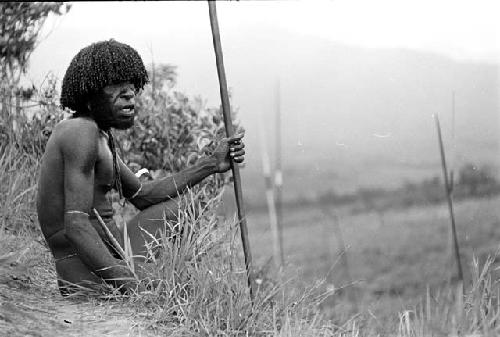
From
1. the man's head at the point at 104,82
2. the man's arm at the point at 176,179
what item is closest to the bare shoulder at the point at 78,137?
the man's head at the point at 104,82

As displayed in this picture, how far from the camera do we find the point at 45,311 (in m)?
3.94

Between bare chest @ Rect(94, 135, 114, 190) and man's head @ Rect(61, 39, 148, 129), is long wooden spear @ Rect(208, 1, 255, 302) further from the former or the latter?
bare chest @ Rect(94, 135, 114, 190)

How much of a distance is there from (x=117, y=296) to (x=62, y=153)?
67cm

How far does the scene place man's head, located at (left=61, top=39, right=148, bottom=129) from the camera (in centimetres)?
397

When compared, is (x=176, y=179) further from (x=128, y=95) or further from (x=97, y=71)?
(x=97, y=71)

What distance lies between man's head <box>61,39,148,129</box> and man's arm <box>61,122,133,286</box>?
0.12 metres

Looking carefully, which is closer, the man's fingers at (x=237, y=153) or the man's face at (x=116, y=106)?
the man's face at (x=116, y=106)

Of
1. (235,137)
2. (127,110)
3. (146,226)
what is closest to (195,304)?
(146,226)

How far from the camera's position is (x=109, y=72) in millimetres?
3965

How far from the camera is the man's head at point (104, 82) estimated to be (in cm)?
397

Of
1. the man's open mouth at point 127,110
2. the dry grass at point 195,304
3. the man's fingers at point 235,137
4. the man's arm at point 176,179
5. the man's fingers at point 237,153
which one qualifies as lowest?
the dry grass at point 195,304

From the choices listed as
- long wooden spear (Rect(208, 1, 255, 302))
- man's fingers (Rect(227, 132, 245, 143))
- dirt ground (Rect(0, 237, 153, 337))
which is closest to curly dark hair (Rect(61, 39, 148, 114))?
long wooden spear (Rect(208, 1, 255, 302))

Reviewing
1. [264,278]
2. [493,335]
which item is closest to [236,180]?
[493,335]

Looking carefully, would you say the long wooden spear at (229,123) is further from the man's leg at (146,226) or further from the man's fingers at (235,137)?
the man's leg at (146,226)
